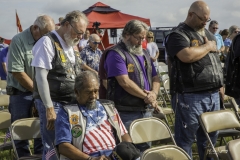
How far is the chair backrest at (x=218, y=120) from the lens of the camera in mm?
4004

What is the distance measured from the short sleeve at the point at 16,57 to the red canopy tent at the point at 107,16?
10.0 metres

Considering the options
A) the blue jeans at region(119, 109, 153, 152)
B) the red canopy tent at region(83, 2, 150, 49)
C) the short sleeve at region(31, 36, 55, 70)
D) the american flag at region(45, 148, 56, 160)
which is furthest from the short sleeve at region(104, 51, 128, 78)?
the red canopy tent at region(83, 2, 150, 49)

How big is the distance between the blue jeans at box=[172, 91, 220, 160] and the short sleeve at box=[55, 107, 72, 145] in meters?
1.34

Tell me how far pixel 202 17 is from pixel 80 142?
166 cm

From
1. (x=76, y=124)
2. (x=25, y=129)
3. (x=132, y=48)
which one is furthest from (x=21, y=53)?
(x=76, y=124)

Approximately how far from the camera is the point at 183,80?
4.06 metres

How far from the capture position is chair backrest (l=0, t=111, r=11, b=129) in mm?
4570

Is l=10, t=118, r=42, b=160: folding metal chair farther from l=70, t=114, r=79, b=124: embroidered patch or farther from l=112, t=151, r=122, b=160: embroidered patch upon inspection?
l=112, t=151, r=122, b=160: embroidered patch

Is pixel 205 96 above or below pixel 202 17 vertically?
below

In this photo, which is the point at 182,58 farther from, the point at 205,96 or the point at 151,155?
the point at 151,155

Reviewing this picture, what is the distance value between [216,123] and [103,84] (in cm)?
115

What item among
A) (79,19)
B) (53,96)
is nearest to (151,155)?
(53,96)

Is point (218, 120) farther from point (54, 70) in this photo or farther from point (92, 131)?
point (54, 70)

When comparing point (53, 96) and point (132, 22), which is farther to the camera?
point (132, 22)
